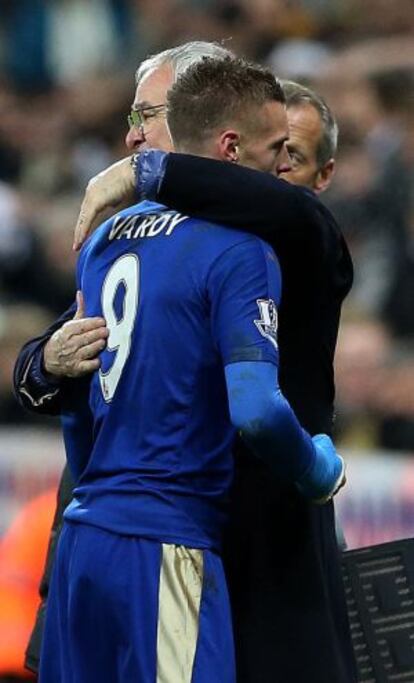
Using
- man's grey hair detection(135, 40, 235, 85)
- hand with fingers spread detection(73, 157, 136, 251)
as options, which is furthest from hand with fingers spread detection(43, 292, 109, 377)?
man's grey hair detection(135, 40, 235, 85)

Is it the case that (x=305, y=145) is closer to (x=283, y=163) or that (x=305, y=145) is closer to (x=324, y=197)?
(x=283, y=163)

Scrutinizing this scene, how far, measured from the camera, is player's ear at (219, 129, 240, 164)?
2791 mm

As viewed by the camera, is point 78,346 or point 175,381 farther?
point 78,346

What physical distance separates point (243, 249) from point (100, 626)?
669mm

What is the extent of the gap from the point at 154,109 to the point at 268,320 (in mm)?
695

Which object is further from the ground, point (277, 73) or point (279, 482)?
point (277, 73)

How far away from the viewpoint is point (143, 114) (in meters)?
3.20

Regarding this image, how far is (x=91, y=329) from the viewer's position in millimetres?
2848

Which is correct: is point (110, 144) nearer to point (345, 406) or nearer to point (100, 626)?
point (345, 406)

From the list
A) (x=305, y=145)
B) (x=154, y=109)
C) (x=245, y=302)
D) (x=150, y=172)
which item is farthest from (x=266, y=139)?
(x=305, y=145)

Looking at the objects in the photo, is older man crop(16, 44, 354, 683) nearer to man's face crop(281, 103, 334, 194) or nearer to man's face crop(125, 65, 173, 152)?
man's face crop(125, 65, 173, 152)

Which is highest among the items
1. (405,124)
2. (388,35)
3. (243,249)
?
(388,35)

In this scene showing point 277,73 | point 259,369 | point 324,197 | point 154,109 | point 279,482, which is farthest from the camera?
point 277,73

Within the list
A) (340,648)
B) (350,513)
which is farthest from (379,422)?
(340,648)
